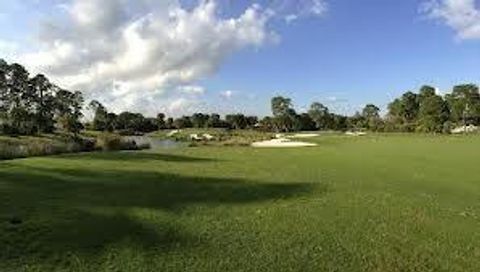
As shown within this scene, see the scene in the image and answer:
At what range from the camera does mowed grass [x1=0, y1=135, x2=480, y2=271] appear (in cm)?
1569

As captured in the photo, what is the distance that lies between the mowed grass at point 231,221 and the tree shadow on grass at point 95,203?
0.04 meters

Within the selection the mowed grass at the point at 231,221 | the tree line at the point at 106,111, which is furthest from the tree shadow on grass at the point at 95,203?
the tree line at the point at 106,111

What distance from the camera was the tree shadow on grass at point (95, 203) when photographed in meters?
16.7

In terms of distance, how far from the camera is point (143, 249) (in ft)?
53.3

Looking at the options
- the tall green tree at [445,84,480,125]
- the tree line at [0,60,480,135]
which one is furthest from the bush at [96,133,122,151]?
the tall green tree at [445,84,480,125]

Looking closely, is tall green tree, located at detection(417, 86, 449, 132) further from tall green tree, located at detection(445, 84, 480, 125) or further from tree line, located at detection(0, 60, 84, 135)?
tree line, located at detection(0, 60, 84, 135)

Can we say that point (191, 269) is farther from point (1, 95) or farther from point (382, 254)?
point (1, 95)

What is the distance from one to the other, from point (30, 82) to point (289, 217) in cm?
12541

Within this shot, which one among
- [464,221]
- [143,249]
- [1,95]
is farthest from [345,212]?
[1,95]

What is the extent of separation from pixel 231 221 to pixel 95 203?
5.24 meters

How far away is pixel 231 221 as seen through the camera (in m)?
19.6

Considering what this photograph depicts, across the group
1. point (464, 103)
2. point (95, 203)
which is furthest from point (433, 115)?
point (95, 203)

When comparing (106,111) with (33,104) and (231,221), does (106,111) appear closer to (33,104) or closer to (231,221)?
(33,104)

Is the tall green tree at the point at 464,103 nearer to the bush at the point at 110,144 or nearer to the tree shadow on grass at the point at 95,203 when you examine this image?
the bush at the point at 110,144
